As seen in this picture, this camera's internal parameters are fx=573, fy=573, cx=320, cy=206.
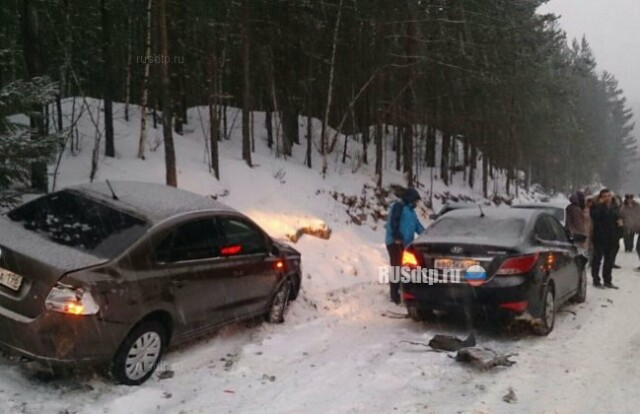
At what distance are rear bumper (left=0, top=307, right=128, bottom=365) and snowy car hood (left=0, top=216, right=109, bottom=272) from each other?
0.45 m

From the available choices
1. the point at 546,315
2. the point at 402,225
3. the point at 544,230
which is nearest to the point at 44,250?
the point at 402,225

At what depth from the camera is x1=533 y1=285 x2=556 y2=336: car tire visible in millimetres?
7152

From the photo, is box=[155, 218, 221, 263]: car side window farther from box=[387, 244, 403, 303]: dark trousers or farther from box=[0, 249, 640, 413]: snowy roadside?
box=[387, 244, 403, 303]: dark trousers

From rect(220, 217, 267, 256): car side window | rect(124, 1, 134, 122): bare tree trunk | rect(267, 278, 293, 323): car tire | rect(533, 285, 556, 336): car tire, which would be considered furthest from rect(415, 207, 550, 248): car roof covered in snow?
rect(124, 1, 134, 122): bare tree trunk

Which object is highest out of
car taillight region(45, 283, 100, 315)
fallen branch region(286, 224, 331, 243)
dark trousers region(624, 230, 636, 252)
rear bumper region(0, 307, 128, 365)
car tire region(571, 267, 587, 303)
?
car taillight region(45, 283, 100, 315)

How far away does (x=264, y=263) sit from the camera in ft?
23.5

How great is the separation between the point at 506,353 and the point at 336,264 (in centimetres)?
510

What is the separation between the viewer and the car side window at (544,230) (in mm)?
7693

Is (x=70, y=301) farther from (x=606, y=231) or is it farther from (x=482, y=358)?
(x=606, y=231)

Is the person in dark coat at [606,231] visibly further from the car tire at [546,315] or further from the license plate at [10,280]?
the license plate at [10,280]

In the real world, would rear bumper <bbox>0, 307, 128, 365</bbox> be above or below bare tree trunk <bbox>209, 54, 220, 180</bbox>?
below

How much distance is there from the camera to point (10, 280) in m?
4.91

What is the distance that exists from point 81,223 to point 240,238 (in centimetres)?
186

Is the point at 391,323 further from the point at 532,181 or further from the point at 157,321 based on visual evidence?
the point at 532,181
